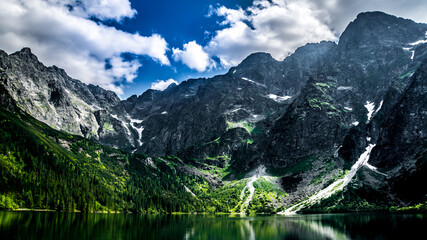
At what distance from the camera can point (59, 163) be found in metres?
193

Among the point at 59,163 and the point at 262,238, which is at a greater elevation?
the point at 59,163

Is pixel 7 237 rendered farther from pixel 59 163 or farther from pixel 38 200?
pixel 59 163

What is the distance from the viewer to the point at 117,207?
198 meters

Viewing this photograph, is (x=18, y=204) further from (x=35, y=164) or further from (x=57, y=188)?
(x=35, y=164)

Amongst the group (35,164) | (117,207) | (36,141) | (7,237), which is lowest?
(117,207)

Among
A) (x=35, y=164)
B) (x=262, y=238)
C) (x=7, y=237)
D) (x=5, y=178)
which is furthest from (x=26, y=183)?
(x=262, y=238)

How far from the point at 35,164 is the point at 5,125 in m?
48.7

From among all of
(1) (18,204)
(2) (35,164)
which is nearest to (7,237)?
(1) (18,204)

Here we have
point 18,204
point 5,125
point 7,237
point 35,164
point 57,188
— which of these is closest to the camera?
point 7,237

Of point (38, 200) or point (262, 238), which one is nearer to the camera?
point (262, 238)

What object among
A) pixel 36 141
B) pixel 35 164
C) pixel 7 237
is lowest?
pixel 7 237

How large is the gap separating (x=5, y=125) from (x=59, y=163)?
149 feet

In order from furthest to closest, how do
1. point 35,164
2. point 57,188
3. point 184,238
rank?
point 35,164 < point 57,188 < point 184,238

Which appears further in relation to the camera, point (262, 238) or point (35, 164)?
point (35, 164)
